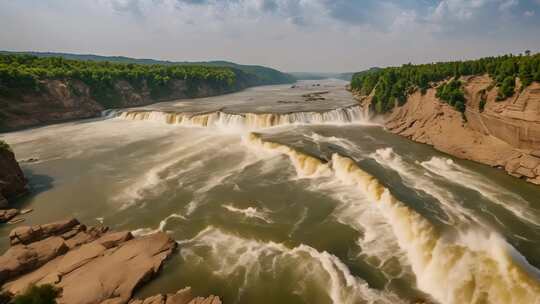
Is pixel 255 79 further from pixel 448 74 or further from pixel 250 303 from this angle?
pixel 250 303

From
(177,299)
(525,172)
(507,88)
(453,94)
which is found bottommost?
(177,299)

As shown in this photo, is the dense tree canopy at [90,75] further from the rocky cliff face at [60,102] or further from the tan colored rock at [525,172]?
the tan colored rock at [525,172]

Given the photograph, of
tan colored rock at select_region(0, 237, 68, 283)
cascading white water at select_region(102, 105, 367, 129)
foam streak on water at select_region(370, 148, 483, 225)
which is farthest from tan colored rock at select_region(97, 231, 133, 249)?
cascading white water at select_region(102, 105, 367, 129)

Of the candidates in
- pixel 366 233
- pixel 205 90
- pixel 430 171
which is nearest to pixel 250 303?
pixel 366 233

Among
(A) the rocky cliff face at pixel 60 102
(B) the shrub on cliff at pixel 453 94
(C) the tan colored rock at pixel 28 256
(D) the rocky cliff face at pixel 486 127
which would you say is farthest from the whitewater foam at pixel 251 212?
(A) the rocky cliff face at pixel 60 102

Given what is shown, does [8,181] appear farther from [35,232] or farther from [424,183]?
[424,183]

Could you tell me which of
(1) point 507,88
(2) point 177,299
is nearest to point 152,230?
(2) point 177,299

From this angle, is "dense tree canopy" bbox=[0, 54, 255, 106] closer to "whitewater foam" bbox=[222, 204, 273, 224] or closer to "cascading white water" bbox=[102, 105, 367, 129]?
"cascading white water" bbox=[102, 105, 367, 129]
